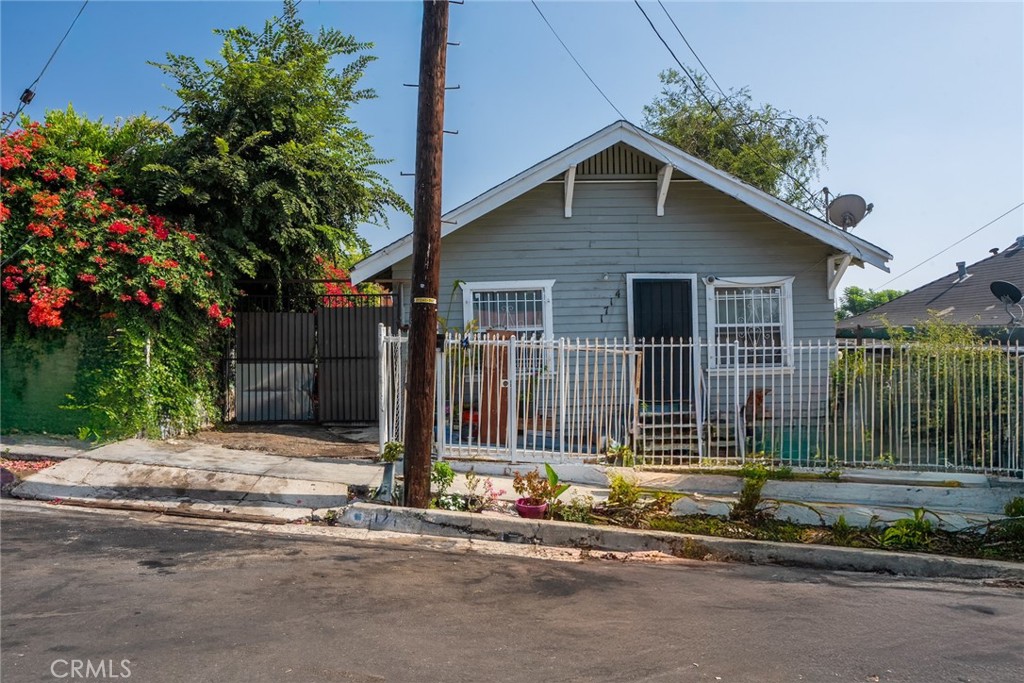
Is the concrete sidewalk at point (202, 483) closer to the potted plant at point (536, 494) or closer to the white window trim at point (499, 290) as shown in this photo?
the potted plant at point (536, 494)

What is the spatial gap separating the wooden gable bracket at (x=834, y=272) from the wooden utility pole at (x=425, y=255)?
23.5ft

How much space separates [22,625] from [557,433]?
7492 mm

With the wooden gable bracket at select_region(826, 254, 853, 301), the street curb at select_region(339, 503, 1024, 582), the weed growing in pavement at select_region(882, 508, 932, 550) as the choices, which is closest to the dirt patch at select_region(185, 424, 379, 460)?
the street curb at select_region(339, 503, 1024, 582)

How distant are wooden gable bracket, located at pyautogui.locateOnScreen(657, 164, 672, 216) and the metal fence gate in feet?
15.5

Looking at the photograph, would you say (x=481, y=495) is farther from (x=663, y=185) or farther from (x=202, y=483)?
(x=663, y=185)

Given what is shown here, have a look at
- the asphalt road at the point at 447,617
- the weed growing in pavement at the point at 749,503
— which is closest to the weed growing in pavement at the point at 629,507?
the weed growing in pavement at the point at 749,503

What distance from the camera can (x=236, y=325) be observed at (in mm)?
12898

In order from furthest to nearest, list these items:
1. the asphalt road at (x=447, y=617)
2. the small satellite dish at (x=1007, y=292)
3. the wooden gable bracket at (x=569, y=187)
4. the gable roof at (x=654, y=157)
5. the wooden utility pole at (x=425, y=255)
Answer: the small satellite dish at (x=1007, y=292), the wooden gable bracket at (x=569, y=187), the gable roof at (x=654, y=157), the wooden utility pole at (x=425, y=255), the asphalt road at (x=447, y=617)

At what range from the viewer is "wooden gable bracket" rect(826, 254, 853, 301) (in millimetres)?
11906

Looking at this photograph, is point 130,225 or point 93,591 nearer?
point 93,591

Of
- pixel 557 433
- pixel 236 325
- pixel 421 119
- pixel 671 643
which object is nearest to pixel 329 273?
pixel 236 325

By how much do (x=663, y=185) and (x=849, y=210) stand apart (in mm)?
4075

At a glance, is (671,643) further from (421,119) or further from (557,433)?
(557,433)

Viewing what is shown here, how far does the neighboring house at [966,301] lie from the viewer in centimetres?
1467
